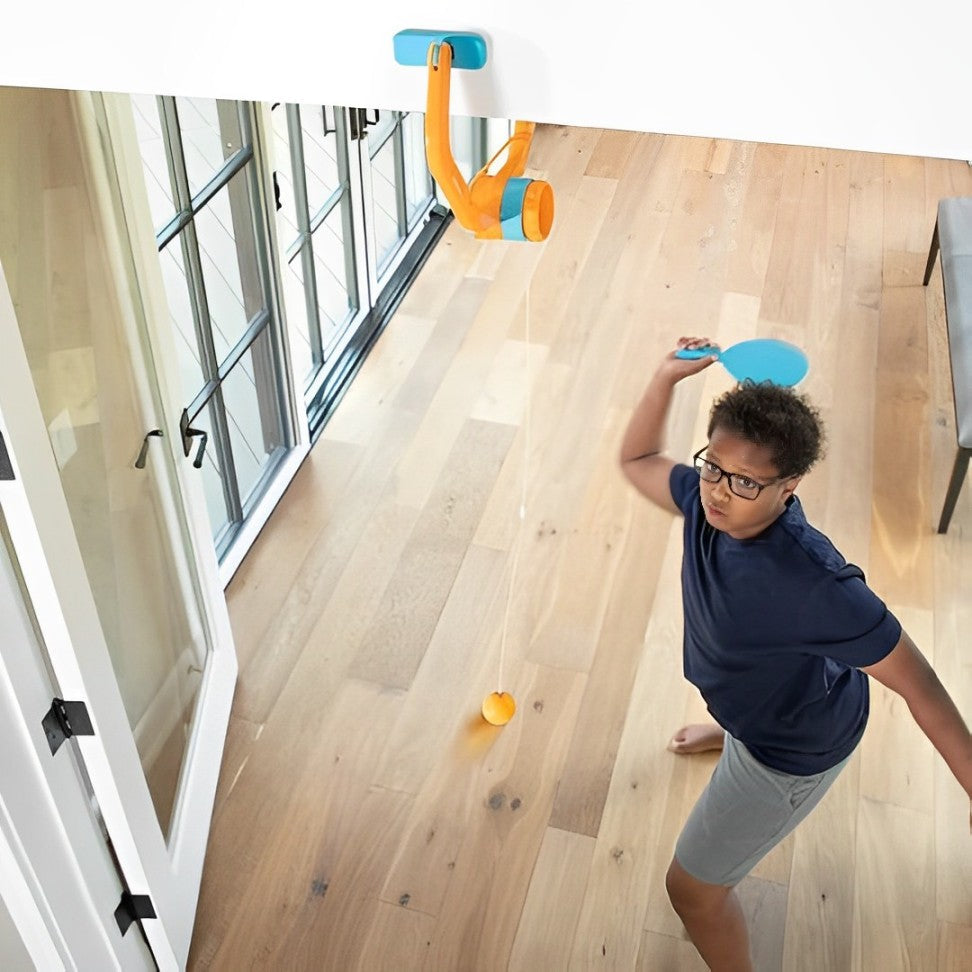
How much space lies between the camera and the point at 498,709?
8.89 feet

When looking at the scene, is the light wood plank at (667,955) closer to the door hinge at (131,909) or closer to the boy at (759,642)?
the boy at (759,642)

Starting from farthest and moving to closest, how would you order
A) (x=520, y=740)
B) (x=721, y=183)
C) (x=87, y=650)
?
(x=721, y=183) → (x=520, y=740) → (x=87, y=650)

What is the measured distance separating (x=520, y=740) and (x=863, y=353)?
198 centimetres

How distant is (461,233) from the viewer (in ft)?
14.7

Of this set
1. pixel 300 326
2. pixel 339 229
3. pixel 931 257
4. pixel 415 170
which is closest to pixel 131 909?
pixel 300 326

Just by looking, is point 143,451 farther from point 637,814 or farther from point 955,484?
point 955,484

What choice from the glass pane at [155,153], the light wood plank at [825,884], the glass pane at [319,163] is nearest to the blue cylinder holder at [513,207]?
the glass pane at [155,153]

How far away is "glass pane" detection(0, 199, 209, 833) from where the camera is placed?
70.1 inches

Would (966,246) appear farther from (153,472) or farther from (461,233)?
(153,472)

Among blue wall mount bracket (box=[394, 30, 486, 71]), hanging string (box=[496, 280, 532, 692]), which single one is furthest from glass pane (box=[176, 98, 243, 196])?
blue wall mount bracket (box=[394, 30, 486, 71])

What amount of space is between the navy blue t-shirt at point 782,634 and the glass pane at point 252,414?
1.49 meters

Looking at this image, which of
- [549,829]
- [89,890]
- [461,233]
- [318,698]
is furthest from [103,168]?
[461,233]

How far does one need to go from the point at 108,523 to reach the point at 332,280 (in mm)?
2123

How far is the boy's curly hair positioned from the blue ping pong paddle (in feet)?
0.56
